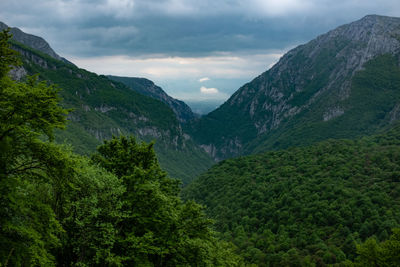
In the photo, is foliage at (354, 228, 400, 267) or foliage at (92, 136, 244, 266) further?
foliage at (354, 228, 400, 267)

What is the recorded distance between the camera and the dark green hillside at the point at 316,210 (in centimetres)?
10775

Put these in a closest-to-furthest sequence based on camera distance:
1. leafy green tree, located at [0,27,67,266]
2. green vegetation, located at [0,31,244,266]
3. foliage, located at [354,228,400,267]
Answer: leafy green tree, located at [0,27,67,266] → green vegetation, located at [0,31,244,266] → foliage, located at [354,228,400,267]

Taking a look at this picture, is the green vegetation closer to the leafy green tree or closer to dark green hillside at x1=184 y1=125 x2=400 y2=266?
the leafy green tree

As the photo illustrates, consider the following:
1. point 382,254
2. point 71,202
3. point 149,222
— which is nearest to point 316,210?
point 382,254

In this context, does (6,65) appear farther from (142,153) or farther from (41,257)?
(142,153)

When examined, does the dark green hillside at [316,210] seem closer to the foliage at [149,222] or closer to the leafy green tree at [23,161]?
the foliage at [149,222]

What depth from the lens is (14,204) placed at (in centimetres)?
1839

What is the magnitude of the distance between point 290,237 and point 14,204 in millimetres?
125073

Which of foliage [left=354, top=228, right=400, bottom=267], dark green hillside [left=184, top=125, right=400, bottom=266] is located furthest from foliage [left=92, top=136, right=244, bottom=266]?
dark green hillside [left=184, top=125, right=400, bottom=266]

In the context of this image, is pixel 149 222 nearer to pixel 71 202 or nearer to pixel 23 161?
pixel 71 202

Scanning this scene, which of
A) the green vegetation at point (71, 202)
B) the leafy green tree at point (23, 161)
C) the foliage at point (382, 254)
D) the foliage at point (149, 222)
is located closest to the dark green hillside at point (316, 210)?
the foliage at point (382, 254)

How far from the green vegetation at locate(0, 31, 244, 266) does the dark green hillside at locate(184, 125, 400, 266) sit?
72400mm

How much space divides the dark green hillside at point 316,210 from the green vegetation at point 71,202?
238 ft

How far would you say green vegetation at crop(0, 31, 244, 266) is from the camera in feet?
60.8
